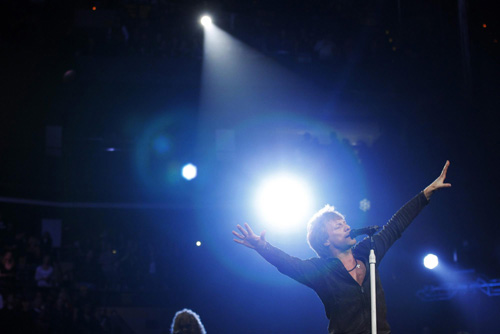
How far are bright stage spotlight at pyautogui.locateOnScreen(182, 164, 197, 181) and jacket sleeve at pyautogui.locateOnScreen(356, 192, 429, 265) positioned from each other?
25.3 feet

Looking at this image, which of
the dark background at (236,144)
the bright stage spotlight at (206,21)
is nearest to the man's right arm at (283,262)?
the dark background at (236,144)

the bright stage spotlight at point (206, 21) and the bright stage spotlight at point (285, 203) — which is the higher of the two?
the bright stage spotlight at point (206, 21)

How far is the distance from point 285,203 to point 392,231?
643 cm

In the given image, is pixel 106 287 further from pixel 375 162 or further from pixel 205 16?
pixel 205 16

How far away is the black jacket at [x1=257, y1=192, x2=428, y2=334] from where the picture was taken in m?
2.76

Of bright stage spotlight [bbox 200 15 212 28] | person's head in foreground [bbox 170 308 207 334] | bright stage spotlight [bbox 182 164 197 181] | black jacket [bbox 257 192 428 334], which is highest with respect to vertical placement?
bright stage spotlight [bbox 200 15 212 28]

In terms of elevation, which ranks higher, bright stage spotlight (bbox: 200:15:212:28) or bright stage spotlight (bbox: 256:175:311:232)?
bright stage spotlight (bbox: 200:15:212:28)

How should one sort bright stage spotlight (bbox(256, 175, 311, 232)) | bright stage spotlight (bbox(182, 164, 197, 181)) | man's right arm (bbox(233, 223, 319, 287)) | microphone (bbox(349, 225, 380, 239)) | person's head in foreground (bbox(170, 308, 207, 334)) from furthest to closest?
bright stage spotlight (bbox(182, 164, 197, 181)), bright stage spotlight (bbox(256, 175, 311, 232)), person's head in foreground (bbox(170, 308, 207, 334)), man's right arm (bbox(233, 223, 319, 287)), microphone (bbox(349, 225, 380, 239))

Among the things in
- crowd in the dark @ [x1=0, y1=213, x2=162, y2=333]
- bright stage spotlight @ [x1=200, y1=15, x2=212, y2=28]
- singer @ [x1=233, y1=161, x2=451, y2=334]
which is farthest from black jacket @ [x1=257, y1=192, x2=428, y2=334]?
bright stage spotlight @ [x1=200, y1=15, x2=212, y2=28]

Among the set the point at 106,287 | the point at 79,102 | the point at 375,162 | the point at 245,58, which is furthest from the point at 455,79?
the point at 79,102

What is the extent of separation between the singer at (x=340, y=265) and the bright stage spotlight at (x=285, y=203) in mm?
6184

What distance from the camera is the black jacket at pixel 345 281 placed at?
276 cm

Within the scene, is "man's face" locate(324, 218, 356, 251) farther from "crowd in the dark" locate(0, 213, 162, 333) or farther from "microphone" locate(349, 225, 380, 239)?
"crowd in the dark" locate(0, 213, 162, 333)

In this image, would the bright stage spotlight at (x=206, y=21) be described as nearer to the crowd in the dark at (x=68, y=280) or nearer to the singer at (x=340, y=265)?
the crowd in the dark at (x=68, y=280)
